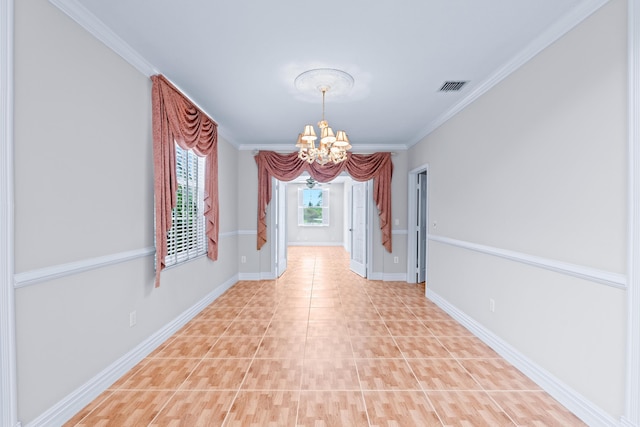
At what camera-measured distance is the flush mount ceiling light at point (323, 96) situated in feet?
8.96

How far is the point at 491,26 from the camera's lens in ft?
6.73

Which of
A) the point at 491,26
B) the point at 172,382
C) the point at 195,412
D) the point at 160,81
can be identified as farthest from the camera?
the point at 160,81

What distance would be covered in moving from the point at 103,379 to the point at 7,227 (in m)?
1.31

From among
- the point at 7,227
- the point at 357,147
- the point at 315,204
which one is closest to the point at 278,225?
the point at 357,147

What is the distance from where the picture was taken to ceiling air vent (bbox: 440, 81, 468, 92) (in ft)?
9.64

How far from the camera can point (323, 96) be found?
3068mm

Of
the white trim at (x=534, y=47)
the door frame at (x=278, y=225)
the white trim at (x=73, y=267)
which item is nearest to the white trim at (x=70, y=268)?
the white trim at (x=73, y=267)

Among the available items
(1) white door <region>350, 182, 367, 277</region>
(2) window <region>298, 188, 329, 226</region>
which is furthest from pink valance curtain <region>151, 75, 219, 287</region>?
(2) window <region>298, 188, 329, 226</region>

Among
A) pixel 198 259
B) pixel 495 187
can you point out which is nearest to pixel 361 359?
pixel 495 187

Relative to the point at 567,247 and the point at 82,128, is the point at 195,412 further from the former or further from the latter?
the point at 567,247

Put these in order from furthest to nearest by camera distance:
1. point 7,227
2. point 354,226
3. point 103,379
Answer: point 354,226 → point 103,379 → point 7,227

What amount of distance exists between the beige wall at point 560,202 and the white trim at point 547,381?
5cm

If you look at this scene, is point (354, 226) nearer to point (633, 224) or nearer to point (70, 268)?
point (633, 224)

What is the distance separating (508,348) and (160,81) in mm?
3952
